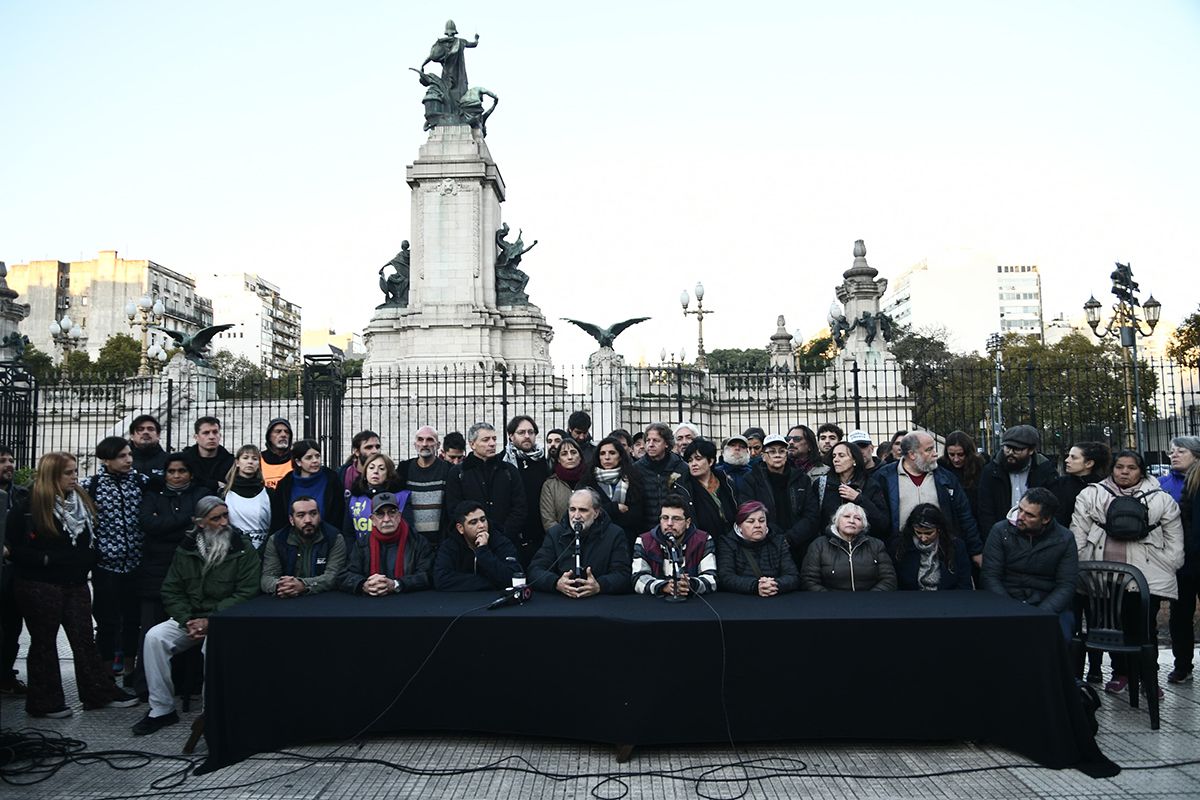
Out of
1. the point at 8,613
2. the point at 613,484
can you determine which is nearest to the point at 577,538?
the point at 613,484

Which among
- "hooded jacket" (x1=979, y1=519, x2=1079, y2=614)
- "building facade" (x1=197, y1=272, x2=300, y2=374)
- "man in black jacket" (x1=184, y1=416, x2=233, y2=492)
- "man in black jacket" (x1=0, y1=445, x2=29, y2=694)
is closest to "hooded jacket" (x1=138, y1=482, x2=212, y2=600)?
"man in black jacket" (x1=184, y1=416, x2=233, y2=492)

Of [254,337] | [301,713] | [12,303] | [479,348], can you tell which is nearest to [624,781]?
[301,713]

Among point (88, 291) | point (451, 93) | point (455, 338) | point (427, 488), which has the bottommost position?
point (427, 488)

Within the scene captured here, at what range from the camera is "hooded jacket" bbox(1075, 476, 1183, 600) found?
5930 millimetres

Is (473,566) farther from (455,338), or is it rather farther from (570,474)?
(455,338)

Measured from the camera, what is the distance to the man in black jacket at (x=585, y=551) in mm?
5434

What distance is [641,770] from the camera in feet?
15.0

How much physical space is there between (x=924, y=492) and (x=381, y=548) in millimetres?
4021

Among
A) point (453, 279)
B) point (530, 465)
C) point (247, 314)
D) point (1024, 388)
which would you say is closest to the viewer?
point (530, 465)

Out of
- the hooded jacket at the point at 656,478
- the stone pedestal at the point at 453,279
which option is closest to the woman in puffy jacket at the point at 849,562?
the hooded jacket at the point at 656,478

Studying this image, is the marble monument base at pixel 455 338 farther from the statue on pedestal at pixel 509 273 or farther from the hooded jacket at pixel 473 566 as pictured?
the hooded jacket at pixel 473 566

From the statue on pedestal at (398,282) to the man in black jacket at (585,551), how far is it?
2162 cm

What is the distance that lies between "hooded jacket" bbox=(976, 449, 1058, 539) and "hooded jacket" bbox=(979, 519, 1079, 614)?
1.13 meters

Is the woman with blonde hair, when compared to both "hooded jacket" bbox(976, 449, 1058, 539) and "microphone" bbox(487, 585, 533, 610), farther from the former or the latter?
"hooded jacket" bbox(976, 449, 1058, 539)
